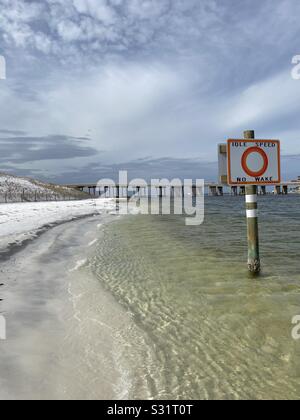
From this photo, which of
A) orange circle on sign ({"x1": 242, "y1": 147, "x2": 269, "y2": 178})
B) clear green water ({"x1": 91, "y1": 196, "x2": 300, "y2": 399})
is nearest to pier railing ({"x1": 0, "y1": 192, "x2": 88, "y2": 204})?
clear green water ({"x1": 91, "y1": 196, "x2": 300, "y2": 399})

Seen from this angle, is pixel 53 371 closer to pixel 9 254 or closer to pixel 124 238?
pixel 9 254

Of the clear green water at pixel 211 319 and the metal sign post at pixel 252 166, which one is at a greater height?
the metal sign post at pixel 252 166

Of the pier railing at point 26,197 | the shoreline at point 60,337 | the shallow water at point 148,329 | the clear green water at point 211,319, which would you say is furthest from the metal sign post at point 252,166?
the pier railing at point 26,197

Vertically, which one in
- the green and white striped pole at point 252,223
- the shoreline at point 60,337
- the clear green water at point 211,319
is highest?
the green and white striped pole at point 252,223

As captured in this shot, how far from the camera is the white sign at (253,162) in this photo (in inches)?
250

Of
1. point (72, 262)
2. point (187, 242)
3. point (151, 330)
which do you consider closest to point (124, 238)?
point (187, 242)

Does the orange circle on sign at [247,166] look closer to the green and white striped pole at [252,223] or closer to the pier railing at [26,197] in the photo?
the green and white striped pole at [252,223]

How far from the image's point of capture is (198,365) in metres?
3.23

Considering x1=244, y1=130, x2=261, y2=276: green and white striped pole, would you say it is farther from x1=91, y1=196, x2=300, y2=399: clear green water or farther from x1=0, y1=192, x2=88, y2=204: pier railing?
x1=0, y1=192, x2=88, y2=204: pier railing

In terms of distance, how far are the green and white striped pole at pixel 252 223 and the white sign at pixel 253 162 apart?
218 mm

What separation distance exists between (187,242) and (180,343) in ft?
26.5

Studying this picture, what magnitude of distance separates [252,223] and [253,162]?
1.27 meters

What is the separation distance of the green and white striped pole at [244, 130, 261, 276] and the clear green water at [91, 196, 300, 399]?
10.5 inches

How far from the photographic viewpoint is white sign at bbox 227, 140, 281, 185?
20.9 ft
